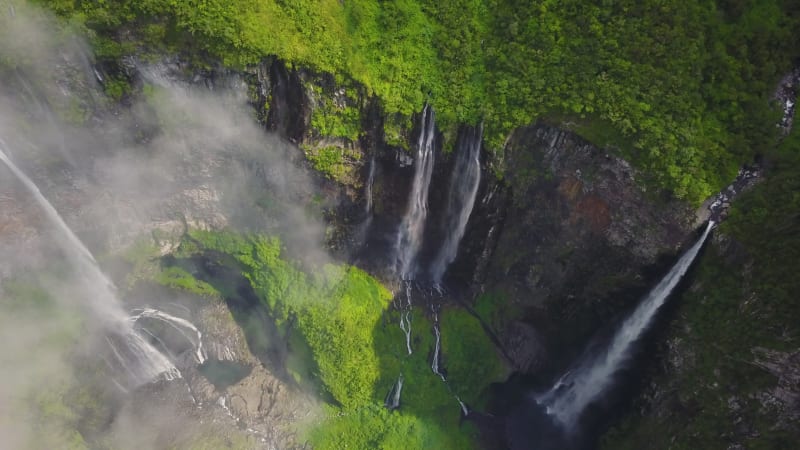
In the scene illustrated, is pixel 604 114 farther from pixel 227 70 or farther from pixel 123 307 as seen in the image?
pixel 123 307

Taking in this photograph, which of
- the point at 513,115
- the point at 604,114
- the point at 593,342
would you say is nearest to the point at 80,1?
the point at 513,115

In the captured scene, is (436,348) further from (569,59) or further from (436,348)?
(569,59)

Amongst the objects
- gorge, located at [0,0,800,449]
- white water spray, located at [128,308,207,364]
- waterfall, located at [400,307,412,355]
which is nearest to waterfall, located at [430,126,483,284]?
gorge, located at [0,0,800,449]

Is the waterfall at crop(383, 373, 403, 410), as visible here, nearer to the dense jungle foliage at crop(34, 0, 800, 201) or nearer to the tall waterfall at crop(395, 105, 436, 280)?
the tall waterfall at crop(395, 105, 436, 280)

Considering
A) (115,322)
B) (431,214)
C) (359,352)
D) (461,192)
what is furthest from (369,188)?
(115,322)

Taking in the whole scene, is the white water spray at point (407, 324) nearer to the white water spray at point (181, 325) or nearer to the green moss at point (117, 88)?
the white water spray at point (181, 325)
